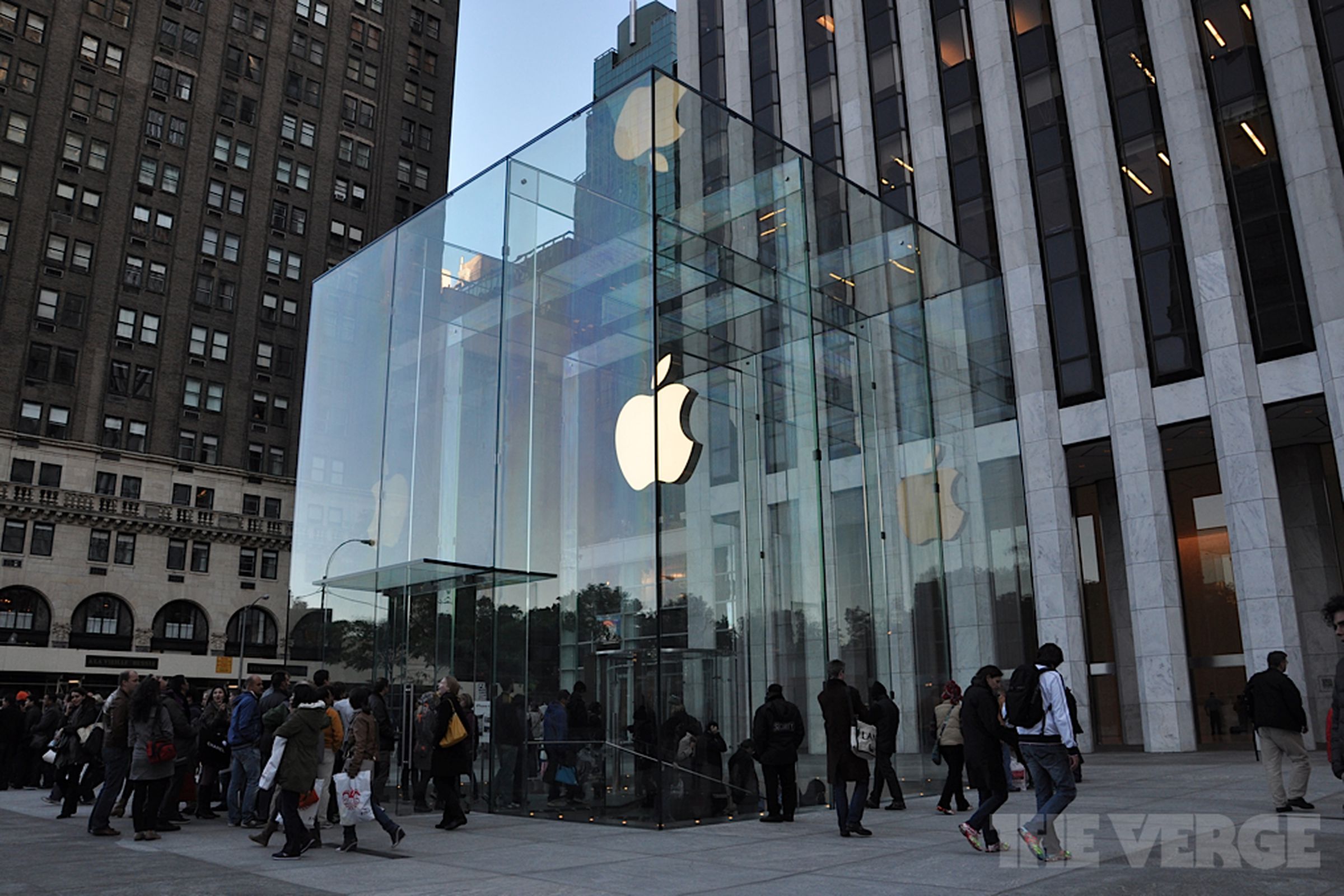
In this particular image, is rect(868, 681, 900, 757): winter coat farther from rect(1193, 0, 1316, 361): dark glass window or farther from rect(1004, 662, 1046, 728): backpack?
rect(1193, 0, 1316, 361): dark glass window

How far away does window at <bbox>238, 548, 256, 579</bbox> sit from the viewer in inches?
2349

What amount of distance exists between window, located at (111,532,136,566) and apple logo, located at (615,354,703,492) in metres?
49.6

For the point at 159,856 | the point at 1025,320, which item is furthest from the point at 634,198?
the point at 1025,320

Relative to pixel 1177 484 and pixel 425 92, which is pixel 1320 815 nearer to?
pixel 1177 484

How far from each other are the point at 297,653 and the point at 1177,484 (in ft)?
95.5

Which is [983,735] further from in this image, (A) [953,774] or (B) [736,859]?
(A) [953,774]

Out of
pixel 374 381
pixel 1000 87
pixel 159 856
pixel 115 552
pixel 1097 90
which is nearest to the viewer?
pixel 159 856

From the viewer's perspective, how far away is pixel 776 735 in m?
12.9

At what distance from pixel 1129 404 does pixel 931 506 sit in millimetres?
13676

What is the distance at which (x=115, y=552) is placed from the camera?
54.2 m

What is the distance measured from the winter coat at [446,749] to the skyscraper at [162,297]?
47046mm

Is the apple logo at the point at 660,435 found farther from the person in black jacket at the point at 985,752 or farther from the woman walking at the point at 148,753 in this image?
the woman walking at the point at 148,753

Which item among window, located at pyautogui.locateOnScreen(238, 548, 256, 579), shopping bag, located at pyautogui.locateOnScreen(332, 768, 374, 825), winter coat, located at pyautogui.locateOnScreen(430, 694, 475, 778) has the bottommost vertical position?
shopping bag, located at pyautogui.locateOnScreen(332, 768, 374, 825)

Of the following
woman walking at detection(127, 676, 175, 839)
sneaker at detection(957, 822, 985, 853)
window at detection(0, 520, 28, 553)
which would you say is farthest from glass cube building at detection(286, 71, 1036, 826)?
window at detection(0, 520, 28, 553)
